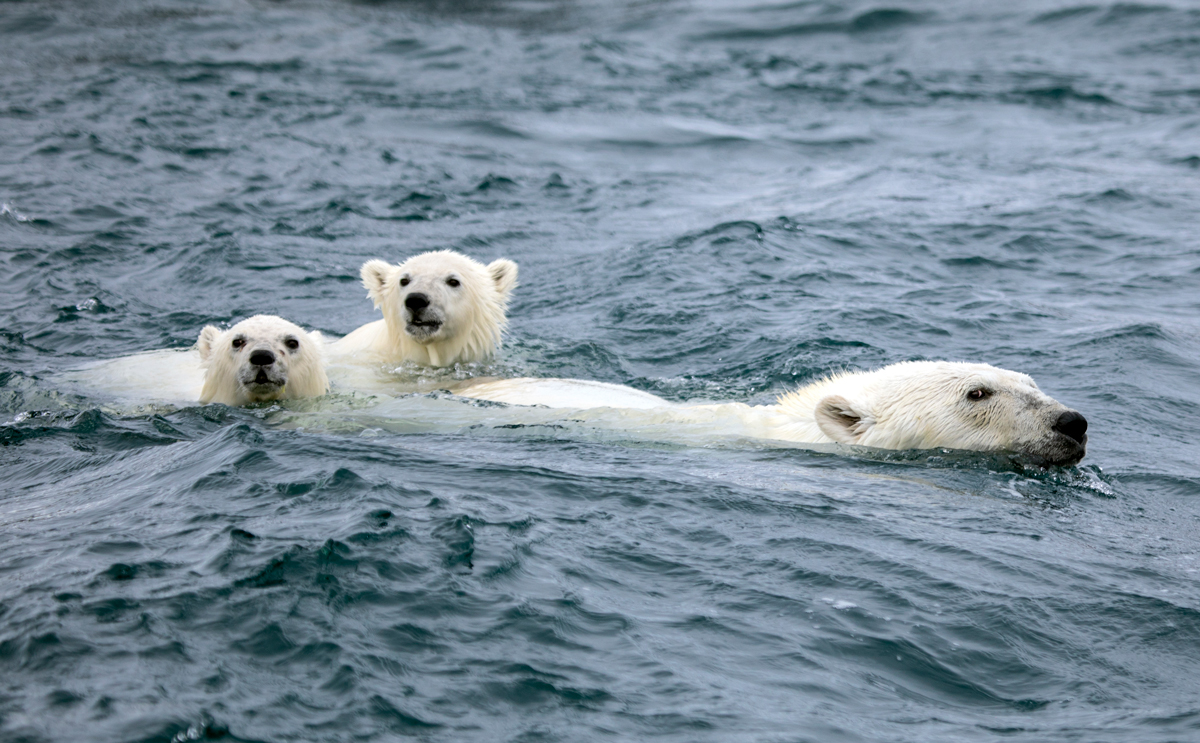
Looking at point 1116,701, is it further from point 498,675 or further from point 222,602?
point 222,602

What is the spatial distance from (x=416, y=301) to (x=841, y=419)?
10.9 feet

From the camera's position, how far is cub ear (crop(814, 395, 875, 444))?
6.07 m

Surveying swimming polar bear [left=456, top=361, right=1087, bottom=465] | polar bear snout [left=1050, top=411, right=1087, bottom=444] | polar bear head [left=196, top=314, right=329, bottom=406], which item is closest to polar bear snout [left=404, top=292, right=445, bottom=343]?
polar bear head [left=196, top=314, right=329, bottom=406]

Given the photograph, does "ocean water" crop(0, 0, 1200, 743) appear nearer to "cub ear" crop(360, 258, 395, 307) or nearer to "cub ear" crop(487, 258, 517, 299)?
"cub ear" crop(487, 258, 517, 299)

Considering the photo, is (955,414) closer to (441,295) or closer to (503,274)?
(441,295)

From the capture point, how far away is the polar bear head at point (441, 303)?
325 inches

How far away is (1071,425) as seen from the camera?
567 centimetres

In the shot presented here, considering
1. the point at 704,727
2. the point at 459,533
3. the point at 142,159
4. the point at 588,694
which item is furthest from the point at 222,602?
the point at 142,159

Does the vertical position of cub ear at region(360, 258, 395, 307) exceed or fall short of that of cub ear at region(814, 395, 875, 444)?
it exceeds it

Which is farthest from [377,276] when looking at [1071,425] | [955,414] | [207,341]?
[1071,425]

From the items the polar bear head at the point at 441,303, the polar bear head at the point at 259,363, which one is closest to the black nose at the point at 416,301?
the polar bear head at the point at 441,303

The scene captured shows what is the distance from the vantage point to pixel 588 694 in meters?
3.74

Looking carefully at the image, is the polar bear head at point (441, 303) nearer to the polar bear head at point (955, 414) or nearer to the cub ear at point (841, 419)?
the polar bear head at point (955, 414)

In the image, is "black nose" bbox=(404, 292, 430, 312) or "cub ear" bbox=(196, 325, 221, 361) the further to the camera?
"black nose" bbox=(404, 292, 430, 312)
